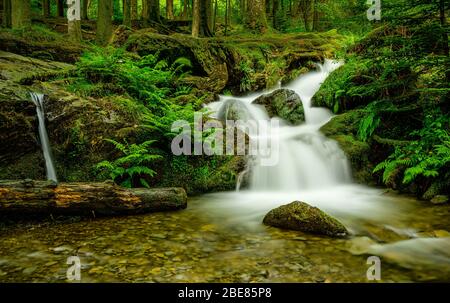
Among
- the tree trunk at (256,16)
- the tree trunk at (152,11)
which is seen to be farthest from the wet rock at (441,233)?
the tree trunk at (152,11)

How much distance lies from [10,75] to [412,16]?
28.1 ft

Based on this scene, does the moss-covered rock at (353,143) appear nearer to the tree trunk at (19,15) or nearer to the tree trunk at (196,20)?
the tree trunk at (196,20)

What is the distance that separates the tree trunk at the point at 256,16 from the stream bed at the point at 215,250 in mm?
14057

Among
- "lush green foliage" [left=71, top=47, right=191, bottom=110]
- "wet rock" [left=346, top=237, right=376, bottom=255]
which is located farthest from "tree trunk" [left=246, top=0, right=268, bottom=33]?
"wet rock" [left=346, top=237, right=376, bottom=255]

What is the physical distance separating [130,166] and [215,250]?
3.02 metres

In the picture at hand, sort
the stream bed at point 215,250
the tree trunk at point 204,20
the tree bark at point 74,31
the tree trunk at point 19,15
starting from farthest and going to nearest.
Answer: the tree trunk at point 204,20 < the tree bark at point 74,31 < the tree trunk at point 19,15 < the stream bed at point 215,250

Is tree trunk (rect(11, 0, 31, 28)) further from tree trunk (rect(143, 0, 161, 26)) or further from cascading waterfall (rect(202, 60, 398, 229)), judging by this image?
cascading waterfall (rect(202, 60, 398, 229))

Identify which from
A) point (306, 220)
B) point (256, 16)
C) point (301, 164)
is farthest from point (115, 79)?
point (256, 16)

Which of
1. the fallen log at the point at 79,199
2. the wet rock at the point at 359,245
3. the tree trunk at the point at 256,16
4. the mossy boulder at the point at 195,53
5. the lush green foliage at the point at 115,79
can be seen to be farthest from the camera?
the tree trunk at the point at 256,16

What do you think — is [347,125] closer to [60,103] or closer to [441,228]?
[441,228]

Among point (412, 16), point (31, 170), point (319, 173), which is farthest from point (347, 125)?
point (31, 170)

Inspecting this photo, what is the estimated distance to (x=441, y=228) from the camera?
472cm

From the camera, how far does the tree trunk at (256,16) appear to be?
17.4m

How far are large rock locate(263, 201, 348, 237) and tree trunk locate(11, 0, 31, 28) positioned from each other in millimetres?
12440
